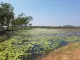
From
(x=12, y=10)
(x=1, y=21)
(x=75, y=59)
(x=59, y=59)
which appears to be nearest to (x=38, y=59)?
(x=59, y=59)

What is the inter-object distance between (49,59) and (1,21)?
208 ft

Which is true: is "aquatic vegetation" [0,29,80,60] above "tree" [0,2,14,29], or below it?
below

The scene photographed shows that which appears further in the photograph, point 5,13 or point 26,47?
point 5,13

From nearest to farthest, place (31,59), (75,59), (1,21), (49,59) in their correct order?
(75,59), (49,59), (31,59), (1,21)

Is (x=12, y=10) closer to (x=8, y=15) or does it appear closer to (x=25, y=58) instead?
(x=8, y=15)

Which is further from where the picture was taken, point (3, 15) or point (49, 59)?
point (3, 15)

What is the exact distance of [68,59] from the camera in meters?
13.6

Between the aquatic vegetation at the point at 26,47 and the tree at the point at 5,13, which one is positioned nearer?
the aquatic vegetation at the point at 26,47

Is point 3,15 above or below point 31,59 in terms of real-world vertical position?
above

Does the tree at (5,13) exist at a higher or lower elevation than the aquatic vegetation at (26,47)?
higher

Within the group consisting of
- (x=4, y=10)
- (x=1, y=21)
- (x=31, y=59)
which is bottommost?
(x=31, y=59)

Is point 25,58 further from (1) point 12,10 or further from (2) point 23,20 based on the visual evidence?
(2) point 23,20

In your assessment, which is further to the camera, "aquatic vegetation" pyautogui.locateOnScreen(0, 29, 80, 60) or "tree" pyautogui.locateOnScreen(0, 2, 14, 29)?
"tree" pyautogui.locateOnScreen(0, 2, 14, 29)

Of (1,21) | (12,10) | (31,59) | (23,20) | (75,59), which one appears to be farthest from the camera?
(23,20)
